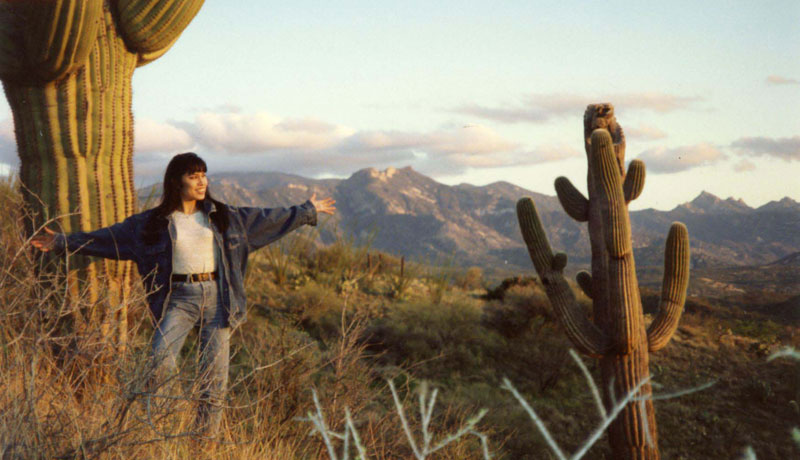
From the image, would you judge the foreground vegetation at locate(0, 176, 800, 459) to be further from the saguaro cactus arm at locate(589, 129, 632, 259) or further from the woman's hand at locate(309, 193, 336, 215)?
the saguaro cactus arm at locate(589, 129, 632, 259)

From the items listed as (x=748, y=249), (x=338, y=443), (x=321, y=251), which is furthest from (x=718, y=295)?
(x=748, y=249)

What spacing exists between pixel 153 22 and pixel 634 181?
17.4 ft

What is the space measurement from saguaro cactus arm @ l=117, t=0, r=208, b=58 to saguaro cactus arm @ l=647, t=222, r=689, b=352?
5.63 m

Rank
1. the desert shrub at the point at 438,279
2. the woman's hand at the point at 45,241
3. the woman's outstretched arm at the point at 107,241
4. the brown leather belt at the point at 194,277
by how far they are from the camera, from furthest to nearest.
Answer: the desert shrub at the point at 438,279 < the woman's outstretched arm at the point at 107,241 < the woman's hand at the point at 45,241 < the brown leather belt at the point at 194,277

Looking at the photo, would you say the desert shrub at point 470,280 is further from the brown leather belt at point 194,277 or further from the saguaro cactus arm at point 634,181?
the brown leather belt at point 194,277

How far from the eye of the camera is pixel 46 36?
5348mm

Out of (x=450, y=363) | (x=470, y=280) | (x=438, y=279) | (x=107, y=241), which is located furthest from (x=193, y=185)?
(x=470, y=280)

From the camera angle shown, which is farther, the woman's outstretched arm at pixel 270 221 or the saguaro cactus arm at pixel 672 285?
the saguaro cactus arm at pixel 672 285

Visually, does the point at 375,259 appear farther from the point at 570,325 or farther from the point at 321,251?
the point at 570,325

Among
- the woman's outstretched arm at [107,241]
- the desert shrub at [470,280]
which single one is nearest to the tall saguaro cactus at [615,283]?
the woman's outstretched arm at [107,241]

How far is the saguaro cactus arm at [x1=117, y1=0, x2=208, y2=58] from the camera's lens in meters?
5.84

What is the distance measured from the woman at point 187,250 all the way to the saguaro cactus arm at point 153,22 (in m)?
2.07

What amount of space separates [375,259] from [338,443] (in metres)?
10.3

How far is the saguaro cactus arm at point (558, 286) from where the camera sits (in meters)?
6.78
